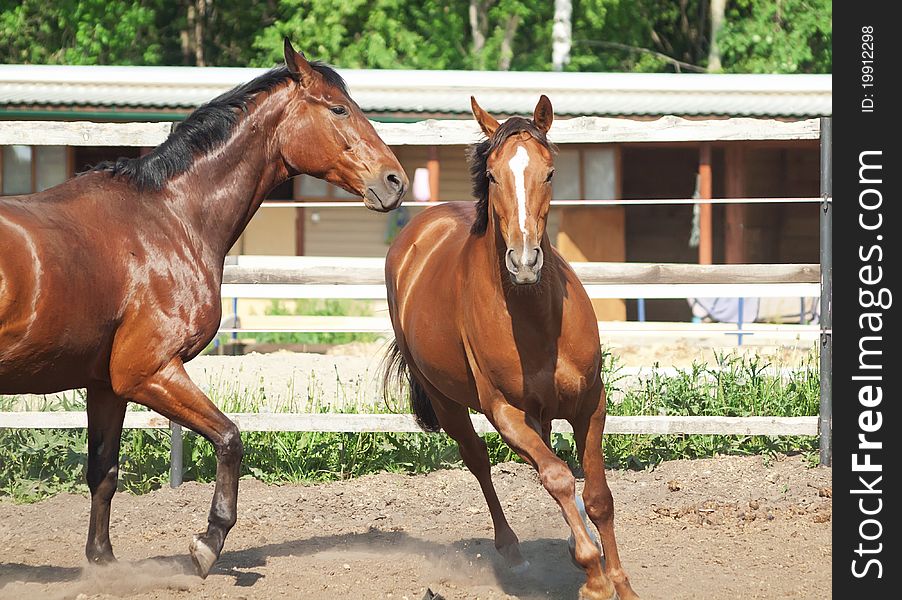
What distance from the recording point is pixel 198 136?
523 centimetres

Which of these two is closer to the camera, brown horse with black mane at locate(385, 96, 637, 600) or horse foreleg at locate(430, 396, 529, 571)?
brown horse with black mane at locate(385, 96, 637, 600)

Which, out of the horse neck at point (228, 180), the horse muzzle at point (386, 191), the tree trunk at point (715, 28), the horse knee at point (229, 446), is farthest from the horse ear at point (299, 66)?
the tree trunk at point (715, 28)

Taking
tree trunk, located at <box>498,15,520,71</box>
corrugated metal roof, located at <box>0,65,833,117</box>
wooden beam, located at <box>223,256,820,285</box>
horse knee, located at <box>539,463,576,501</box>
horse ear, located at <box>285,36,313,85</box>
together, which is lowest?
horse knee, located at <box>539,463,576,501</box>

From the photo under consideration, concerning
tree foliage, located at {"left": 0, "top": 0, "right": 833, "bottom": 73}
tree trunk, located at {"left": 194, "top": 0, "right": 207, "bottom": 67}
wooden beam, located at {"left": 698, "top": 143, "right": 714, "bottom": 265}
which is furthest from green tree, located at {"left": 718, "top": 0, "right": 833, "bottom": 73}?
tree trunk, located at {"left": 194, "top": 0, "right": 207, "bottom": 67}

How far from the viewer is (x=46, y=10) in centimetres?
2281

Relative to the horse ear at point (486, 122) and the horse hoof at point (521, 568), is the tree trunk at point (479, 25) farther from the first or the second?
the horse ear at point (486, 122)

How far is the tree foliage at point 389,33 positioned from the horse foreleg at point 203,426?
17.1 meters

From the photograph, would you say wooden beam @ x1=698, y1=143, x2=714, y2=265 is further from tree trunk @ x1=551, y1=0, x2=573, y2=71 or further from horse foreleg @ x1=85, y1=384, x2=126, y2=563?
horse foreleg @ x1=85, y1=384, x2=126, y2=563

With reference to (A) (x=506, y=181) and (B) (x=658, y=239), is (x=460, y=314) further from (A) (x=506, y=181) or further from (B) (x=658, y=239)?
(B) (x=658, y=239)

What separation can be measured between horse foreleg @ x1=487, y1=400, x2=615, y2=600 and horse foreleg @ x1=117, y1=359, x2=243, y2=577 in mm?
1207

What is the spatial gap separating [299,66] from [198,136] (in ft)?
1.89

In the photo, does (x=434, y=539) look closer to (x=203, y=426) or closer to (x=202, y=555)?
(x=202, y=555)

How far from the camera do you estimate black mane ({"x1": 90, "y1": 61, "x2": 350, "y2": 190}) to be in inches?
203
